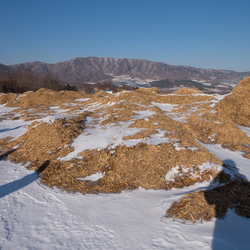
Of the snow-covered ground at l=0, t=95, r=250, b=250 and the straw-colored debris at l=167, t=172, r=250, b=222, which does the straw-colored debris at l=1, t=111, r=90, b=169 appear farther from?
the straw-colored debris at l=167, t=172, r=250, b=222

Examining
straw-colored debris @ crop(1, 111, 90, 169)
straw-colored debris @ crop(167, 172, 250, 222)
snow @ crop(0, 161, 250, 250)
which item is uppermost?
straw-colored debris @ crop(1, 111, 90, 169)

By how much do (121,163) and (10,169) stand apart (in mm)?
4253

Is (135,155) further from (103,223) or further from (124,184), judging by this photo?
(103,223)

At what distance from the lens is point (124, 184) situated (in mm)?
5641

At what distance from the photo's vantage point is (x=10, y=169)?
667 cm

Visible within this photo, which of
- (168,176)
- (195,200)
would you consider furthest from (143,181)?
(195,200)

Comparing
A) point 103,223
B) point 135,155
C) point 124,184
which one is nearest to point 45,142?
point 135,155

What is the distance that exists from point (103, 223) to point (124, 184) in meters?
1.66

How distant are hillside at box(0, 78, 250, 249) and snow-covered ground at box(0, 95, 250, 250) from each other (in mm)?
22

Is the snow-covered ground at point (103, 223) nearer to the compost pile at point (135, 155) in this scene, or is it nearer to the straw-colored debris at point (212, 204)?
the straw-colored debris at point (212, 204)

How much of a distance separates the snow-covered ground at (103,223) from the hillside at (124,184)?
0.02 meters

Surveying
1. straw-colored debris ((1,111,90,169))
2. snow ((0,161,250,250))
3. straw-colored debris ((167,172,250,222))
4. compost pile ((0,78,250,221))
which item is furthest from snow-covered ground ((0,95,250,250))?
straw-colored debris ((1,111,90,169))

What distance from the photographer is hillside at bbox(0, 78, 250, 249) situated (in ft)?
→ 12.4

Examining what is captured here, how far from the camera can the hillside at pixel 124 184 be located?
3779 millimetres
